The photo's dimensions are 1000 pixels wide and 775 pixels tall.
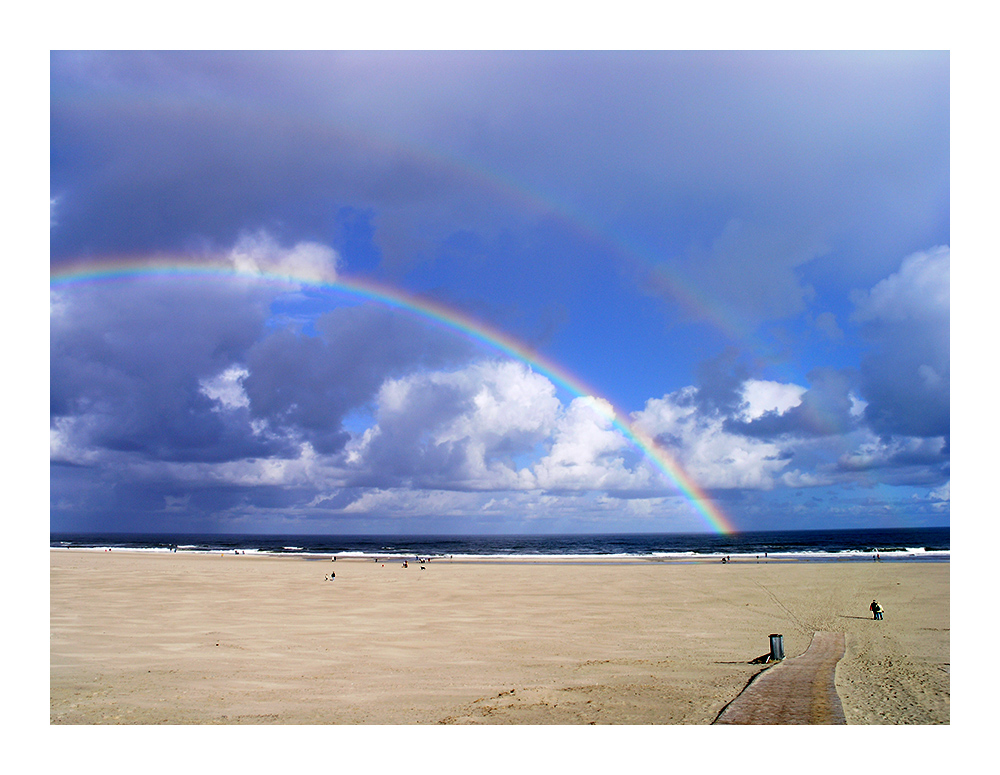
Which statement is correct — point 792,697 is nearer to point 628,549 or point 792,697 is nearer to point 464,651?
point 464,651

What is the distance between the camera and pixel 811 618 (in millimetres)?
25078

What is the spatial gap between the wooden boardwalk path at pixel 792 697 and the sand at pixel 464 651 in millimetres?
357

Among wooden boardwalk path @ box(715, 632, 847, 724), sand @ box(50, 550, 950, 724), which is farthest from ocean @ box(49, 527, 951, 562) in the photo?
wooden boardwalk path @ box(715, 632, 847, 724)

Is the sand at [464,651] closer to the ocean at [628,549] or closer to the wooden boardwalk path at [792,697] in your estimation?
the wooden boardwalk path at [792,697]

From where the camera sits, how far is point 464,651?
17.8 meters

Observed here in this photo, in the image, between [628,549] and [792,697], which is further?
[628,549]

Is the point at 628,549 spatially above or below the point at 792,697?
below

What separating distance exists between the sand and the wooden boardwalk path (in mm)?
357

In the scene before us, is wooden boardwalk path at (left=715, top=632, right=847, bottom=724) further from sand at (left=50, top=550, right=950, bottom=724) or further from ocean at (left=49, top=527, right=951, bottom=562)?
ocean at (left=49, top=527, right=951, bottom=562)

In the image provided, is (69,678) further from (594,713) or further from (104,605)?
(104,605)

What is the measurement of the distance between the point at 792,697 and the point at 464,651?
8.97m

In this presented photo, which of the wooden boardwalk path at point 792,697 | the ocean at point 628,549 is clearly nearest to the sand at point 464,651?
the wooden boardwalk path at point 792,697

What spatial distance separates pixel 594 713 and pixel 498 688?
259 centimetres

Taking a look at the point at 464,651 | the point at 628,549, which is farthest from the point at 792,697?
the point at 628,549
